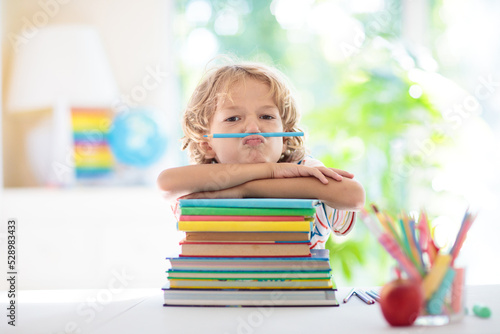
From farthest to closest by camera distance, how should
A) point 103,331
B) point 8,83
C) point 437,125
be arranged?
point 8,83, point 437,125, point 103,331

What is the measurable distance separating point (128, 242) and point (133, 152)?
49 cm

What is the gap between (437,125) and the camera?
292 centimetres

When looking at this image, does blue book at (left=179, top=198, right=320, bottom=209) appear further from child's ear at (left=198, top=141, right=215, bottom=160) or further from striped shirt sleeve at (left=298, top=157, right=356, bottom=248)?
child's ear at (left=198, top=141, right=215, bottom=160)

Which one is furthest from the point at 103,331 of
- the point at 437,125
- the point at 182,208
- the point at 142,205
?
the point at 437,125

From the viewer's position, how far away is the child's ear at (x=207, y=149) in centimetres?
143

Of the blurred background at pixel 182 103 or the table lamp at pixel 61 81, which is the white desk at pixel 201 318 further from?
the table lamp at pixel 61 81

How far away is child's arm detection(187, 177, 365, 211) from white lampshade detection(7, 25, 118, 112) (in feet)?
7.33

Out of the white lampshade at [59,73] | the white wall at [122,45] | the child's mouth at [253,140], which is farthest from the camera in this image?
the white wall at [122,45]

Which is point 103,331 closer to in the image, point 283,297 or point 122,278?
point 283,297

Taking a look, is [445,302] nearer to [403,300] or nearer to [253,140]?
[403,300]

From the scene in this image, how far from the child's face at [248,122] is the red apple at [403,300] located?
529 millimetres

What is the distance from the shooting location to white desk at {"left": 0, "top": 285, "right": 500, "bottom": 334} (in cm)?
78

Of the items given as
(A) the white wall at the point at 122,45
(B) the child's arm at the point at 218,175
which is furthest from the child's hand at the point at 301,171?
(A) the white wall at the point at 122,45

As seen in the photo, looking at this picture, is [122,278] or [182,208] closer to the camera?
[182,208]
